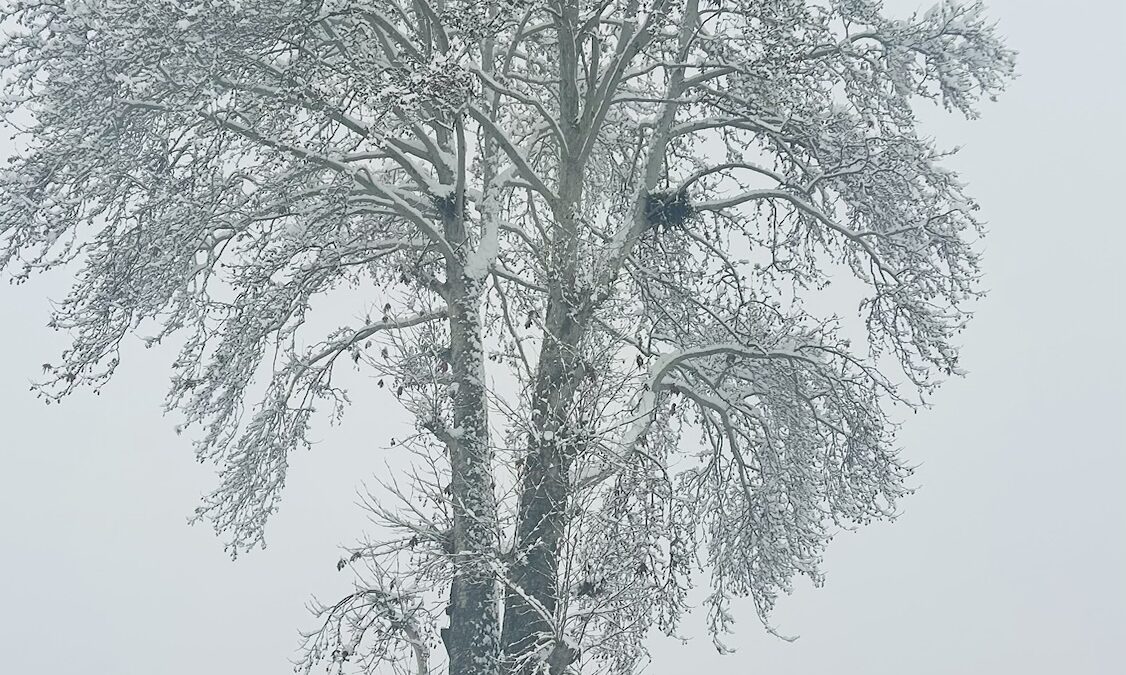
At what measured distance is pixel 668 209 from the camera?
12602 millimetres

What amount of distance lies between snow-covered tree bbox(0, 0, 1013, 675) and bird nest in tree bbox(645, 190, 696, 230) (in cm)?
3

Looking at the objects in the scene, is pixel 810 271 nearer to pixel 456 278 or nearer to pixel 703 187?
pixel 703 187

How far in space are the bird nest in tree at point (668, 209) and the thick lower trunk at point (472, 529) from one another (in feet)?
6.82

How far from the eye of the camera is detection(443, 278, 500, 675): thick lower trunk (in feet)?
37.2

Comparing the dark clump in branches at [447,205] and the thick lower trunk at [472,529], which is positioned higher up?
the dark clump in branches at [447,205]

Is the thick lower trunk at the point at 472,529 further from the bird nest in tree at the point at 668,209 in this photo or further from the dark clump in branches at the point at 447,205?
the bird nest in tree at the point at 668,209

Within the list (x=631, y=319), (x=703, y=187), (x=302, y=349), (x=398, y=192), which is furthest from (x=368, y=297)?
(x=703, y=187)

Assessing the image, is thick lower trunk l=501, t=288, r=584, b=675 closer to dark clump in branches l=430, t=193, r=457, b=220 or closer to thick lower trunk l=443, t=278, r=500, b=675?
thick lower trunk l=443, t=278, r=500, b=675

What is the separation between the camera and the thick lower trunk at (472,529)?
11328 millimetres

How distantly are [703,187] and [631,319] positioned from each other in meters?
1.55

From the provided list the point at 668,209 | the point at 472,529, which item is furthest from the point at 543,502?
the point at 668,209

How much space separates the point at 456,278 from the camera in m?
12.3

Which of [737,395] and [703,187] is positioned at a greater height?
[703,187]

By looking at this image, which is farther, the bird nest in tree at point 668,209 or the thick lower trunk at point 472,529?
the bird nest in tree at point 668,209
